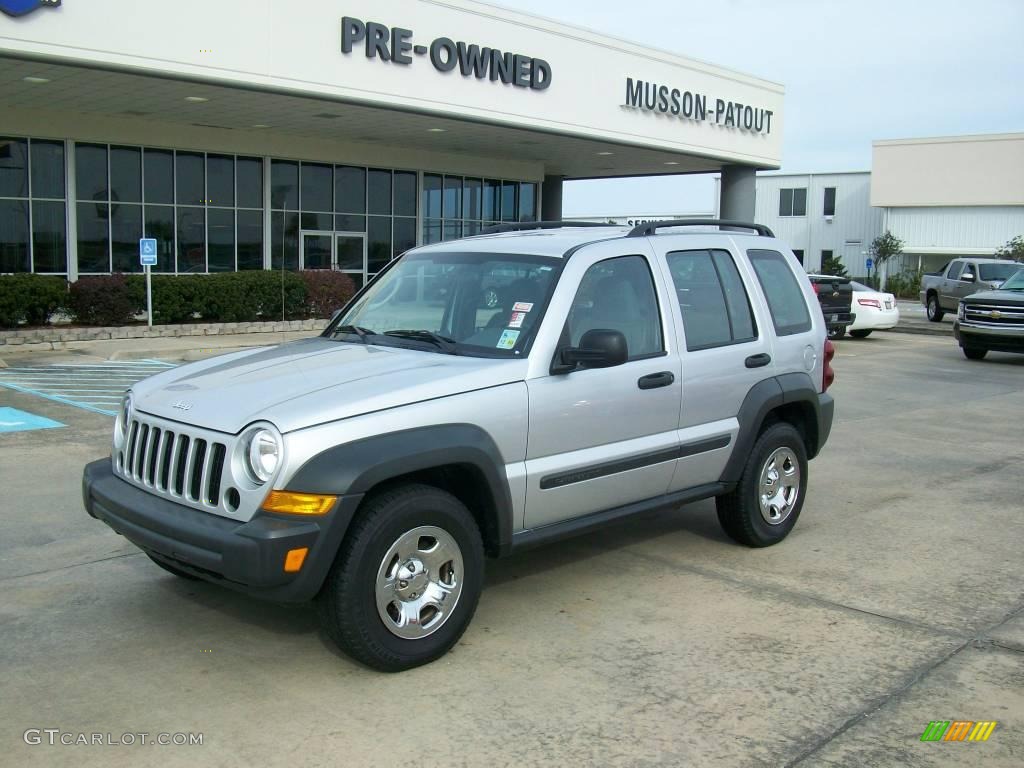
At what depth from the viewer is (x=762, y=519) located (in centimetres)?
636

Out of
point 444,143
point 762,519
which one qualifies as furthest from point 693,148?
point 762,519

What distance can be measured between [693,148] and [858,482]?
70.3 feet

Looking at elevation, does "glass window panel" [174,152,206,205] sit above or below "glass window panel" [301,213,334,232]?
above

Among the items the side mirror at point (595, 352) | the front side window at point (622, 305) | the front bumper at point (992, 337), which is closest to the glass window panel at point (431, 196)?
the front bumper at point (992, 337)

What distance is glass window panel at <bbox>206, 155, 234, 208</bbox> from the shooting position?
24453mm

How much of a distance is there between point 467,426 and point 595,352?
0.75 metres

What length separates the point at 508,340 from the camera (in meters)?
5.05

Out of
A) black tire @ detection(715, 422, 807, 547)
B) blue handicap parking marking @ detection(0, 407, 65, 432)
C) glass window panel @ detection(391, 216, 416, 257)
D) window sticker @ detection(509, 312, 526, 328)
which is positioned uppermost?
glass window panel @ detection(391, 216, 416, 257)

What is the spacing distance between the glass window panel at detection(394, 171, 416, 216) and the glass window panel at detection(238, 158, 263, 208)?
4548 millimetres

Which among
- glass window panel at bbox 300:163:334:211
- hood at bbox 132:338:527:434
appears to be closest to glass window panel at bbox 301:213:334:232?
glass window panel at bbox 300:163:334:211

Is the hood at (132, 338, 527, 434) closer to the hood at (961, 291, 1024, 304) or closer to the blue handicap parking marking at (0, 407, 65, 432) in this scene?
the blue handicap parking marking at (0, 407, 65, 432)

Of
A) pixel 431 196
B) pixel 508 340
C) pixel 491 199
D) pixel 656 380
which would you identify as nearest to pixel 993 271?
pixel 491 199

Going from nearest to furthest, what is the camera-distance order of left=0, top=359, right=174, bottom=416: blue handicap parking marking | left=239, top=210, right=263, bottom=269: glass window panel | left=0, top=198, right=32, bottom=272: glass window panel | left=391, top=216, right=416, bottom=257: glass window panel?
left=0, top=359, right=174, bottom=416: blue handicap parking marking
left=0, top=198, right=32, bottom=272: glass window panel
left=239, top=210, right=263, bottom=269: glass window panel
left=391, top=216, right=416, bottom=257: glass window panel

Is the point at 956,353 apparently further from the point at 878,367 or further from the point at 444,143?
the point at 444,143
